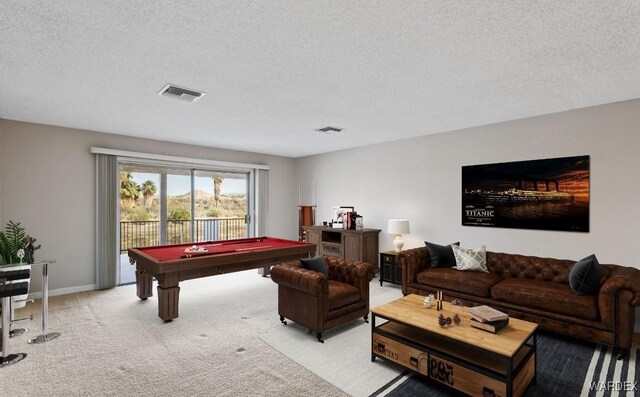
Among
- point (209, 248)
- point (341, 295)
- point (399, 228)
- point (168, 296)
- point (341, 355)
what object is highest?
point (399, 228)

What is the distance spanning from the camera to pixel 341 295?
351cm

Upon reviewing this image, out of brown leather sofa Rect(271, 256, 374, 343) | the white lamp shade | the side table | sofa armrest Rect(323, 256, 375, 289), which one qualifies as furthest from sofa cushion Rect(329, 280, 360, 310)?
the white lamp shade

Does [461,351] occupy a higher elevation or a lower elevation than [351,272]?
lower

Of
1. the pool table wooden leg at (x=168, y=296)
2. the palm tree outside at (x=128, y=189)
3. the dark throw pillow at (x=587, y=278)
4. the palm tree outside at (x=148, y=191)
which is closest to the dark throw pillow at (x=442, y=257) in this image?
the dark throw pillow at (x=587, y=278)

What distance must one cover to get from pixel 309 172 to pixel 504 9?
248 inches

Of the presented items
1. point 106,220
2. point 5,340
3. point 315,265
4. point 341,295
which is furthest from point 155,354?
point 106,220

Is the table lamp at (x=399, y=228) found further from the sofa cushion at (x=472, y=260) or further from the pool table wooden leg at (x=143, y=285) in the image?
the pool table wooden leg at (x=143, y=285)

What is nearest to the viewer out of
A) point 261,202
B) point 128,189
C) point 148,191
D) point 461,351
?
point 461,351

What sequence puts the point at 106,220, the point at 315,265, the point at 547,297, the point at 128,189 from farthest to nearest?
the point at 128,189 < the point at 106,220 < the point at 315,265 < the point at 547,297

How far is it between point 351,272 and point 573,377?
2.26m

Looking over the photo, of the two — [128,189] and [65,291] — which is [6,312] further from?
[128,189]

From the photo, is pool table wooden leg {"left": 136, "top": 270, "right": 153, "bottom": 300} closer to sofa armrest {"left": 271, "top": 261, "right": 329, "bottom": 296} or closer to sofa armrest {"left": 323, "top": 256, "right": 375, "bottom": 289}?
sofa armrest {"left": 271, "top": 261, "right": 329, "bottom": 296}

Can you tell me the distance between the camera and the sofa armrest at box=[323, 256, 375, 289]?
3.75 metres

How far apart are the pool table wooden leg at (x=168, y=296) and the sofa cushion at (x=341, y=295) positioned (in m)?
2.02
